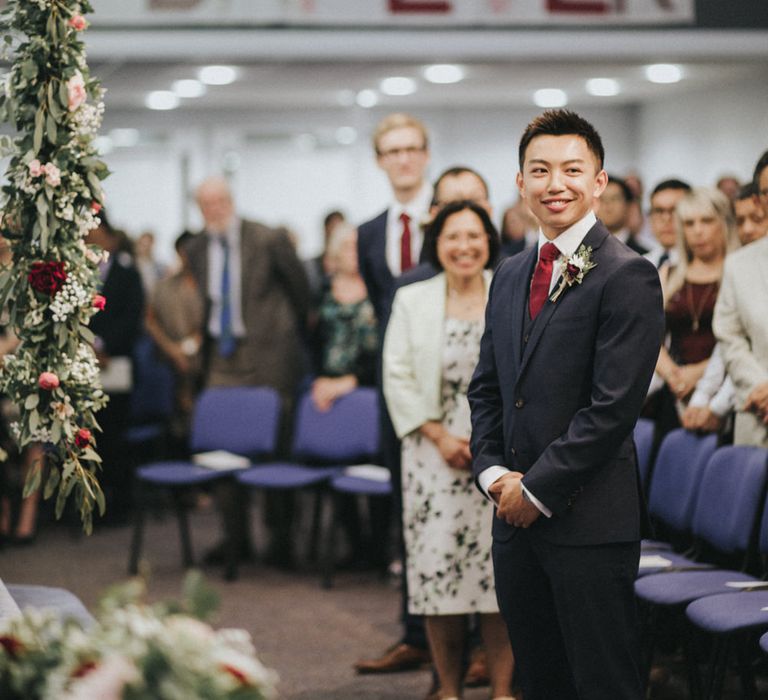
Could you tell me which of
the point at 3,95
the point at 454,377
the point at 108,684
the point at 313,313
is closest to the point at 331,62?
the point at 313,313

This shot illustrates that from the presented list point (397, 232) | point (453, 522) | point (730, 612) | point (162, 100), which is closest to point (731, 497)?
point (730, 612)


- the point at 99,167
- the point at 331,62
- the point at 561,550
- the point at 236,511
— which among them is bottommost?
the point at 236,511

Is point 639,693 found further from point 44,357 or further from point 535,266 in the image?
point 44,357

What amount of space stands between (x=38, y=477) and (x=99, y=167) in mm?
801

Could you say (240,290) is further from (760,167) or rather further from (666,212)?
(760,167)

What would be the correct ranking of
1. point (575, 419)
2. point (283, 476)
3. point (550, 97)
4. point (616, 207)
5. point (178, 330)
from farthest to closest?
point (550, 97)
point (178, 330)
point (283, 476)
point (616, 207)
point (575, 419)

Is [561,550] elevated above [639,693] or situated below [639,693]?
above

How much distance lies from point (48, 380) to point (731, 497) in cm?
212

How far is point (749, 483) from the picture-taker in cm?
399

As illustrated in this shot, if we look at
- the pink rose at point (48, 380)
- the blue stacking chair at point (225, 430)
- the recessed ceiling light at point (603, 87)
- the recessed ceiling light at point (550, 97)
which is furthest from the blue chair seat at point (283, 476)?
the recessed ceiling light at point (550, 97)

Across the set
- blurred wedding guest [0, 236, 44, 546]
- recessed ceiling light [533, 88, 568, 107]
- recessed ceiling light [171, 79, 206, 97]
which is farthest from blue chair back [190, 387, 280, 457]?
recessed ceiling light [533, 88, 568, 107]

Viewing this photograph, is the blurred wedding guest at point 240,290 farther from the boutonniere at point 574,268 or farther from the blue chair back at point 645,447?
the boutonniere at point 574,268

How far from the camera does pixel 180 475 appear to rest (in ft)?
21.3

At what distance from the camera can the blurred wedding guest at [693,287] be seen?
5.03 m
